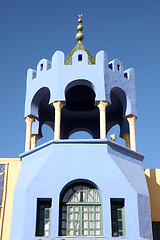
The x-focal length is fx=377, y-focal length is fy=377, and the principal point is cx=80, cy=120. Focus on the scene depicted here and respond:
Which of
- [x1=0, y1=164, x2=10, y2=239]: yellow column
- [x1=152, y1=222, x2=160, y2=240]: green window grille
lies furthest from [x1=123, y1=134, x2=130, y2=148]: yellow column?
[x1=0, y1=164, x2=10, y2=239]: yellow column

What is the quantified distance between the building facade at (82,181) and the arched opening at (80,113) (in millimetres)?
2831

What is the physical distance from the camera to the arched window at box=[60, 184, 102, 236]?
13859mm

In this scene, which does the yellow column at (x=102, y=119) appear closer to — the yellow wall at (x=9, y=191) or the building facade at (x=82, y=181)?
the building facade at (x=82, y=181)

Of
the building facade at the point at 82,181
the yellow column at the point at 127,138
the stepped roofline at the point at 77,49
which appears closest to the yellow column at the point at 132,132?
the building facade at the point at 82,181

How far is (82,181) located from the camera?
14523 millimetres

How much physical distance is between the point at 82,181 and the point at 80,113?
6.54m

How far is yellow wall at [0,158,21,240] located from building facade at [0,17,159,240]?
3.61ft

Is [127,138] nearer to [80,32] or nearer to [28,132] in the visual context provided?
[28,132]

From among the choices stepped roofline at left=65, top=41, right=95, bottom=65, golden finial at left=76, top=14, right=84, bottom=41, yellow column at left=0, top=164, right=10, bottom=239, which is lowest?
yellow column at left=0, top=164, right=10, bottom=239

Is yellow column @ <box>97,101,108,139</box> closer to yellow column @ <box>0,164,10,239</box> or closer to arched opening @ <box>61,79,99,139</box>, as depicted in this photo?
arched opening @ <box>61,79,99,139</box>

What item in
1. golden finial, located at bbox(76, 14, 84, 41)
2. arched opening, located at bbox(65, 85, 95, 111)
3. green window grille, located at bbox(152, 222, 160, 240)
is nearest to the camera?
green window grille, located at bbox(152, 222, 160, 240)

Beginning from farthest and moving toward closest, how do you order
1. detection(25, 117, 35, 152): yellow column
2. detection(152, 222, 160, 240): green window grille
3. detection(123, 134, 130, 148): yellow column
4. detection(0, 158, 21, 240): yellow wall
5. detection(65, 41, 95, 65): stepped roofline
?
detection(123, 134, 130, 148): yellow column → detection(65, 41, 95, 65): stepped roofline → detection(25, 117, 35, 152): yellow column → detection(152, 222, 160, 240): green window grille → detection(0, 158, 21, 240): yellow wall

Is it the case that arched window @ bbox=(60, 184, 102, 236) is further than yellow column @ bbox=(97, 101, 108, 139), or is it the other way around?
yellow column @ bbox=(97, 101, 108, 139)

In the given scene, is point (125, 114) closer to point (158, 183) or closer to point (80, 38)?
point (158, 183)
